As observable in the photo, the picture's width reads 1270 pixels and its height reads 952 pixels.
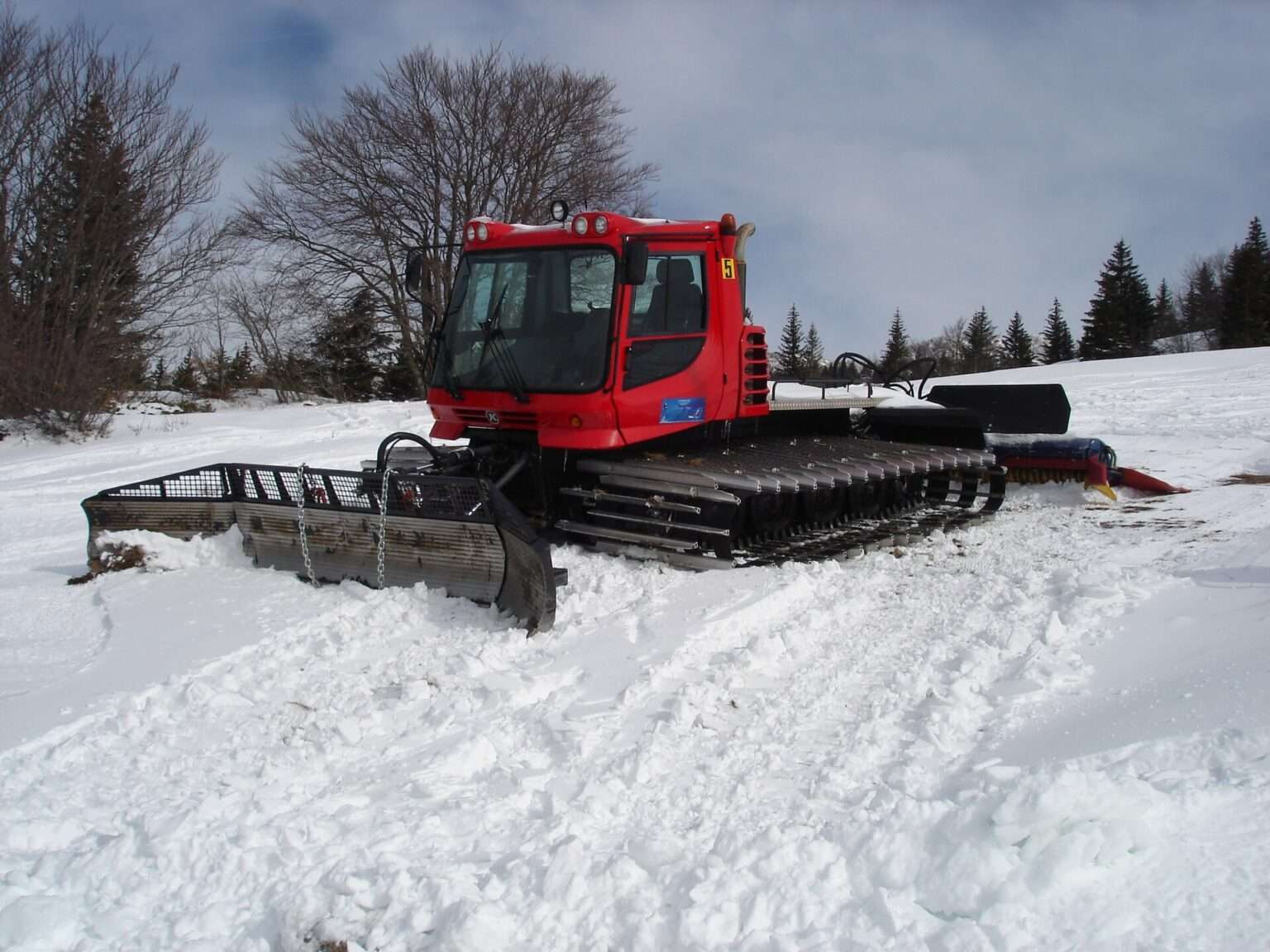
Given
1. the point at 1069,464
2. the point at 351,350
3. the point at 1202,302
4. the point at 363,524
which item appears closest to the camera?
the point at 363,524

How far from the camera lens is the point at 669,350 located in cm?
673

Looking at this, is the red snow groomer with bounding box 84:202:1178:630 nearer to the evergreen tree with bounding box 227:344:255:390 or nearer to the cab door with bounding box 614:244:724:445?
the cab door with bounding box 614:244:724:445

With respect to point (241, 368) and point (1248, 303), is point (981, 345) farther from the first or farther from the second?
point (241, 368)

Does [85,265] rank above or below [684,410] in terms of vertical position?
above

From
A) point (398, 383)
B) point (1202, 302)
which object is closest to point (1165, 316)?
point (1202, 302)

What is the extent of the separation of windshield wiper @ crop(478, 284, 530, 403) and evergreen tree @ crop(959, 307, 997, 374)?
63.1 meters

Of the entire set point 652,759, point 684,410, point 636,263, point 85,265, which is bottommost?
point 652,759

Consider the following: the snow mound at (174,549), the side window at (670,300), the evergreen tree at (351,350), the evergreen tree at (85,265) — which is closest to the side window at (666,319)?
the side window at (670,300)

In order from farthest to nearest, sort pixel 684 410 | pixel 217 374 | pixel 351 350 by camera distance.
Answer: pixel 217 374 → pixel 351 350 → pixel 684 410

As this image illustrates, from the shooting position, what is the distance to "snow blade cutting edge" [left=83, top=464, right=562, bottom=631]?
5.16 metres

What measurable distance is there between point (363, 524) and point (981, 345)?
68.1m

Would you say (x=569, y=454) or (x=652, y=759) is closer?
(x=652, y=759)

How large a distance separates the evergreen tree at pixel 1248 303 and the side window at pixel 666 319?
55.2 metres

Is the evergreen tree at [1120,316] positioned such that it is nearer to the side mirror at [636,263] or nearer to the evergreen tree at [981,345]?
the evergreen tree at [981,345]
